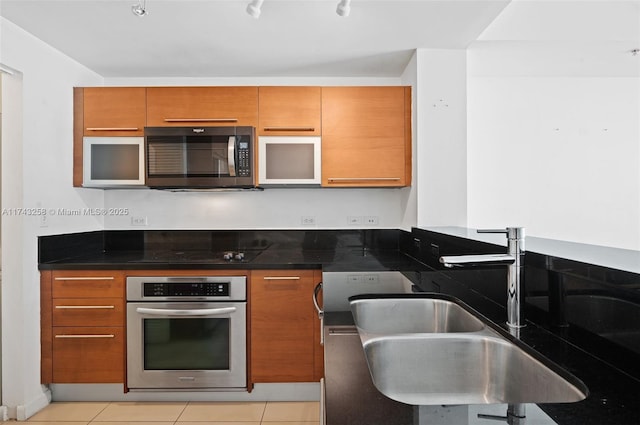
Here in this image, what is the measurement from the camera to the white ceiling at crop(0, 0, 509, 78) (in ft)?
6.27

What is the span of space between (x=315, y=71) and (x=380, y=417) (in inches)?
102

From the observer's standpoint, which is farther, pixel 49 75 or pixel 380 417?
pixel 49 75

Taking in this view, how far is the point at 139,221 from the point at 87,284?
744 millimetres

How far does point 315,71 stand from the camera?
9.16 feet

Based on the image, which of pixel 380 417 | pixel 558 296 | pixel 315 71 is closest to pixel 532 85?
pixel 315 71

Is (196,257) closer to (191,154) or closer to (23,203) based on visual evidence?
(191,154)

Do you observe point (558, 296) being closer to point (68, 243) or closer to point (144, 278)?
point (144, 278)

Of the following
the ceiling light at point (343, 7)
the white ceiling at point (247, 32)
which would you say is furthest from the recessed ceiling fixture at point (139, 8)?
the ceiling light at point (343, 7)

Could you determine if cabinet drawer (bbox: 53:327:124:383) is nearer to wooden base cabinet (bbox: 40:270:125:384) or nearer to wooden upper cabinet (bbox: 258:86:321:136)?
wooden base cabinet (bbox: 40:270:125:384)

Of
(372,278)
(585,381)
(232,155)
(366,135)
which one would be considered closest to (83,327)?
(232,155)

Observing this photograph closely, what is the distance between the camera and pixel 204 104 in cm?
263

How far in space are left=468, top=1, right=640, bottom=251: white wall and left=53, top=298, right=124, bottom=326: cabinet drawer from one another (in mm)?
2584

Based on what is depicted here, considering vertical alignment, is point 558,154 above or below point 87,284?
above

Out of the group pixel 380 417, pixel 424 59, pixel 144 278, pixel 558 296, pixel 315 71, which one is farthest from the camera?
pixel 315 71
